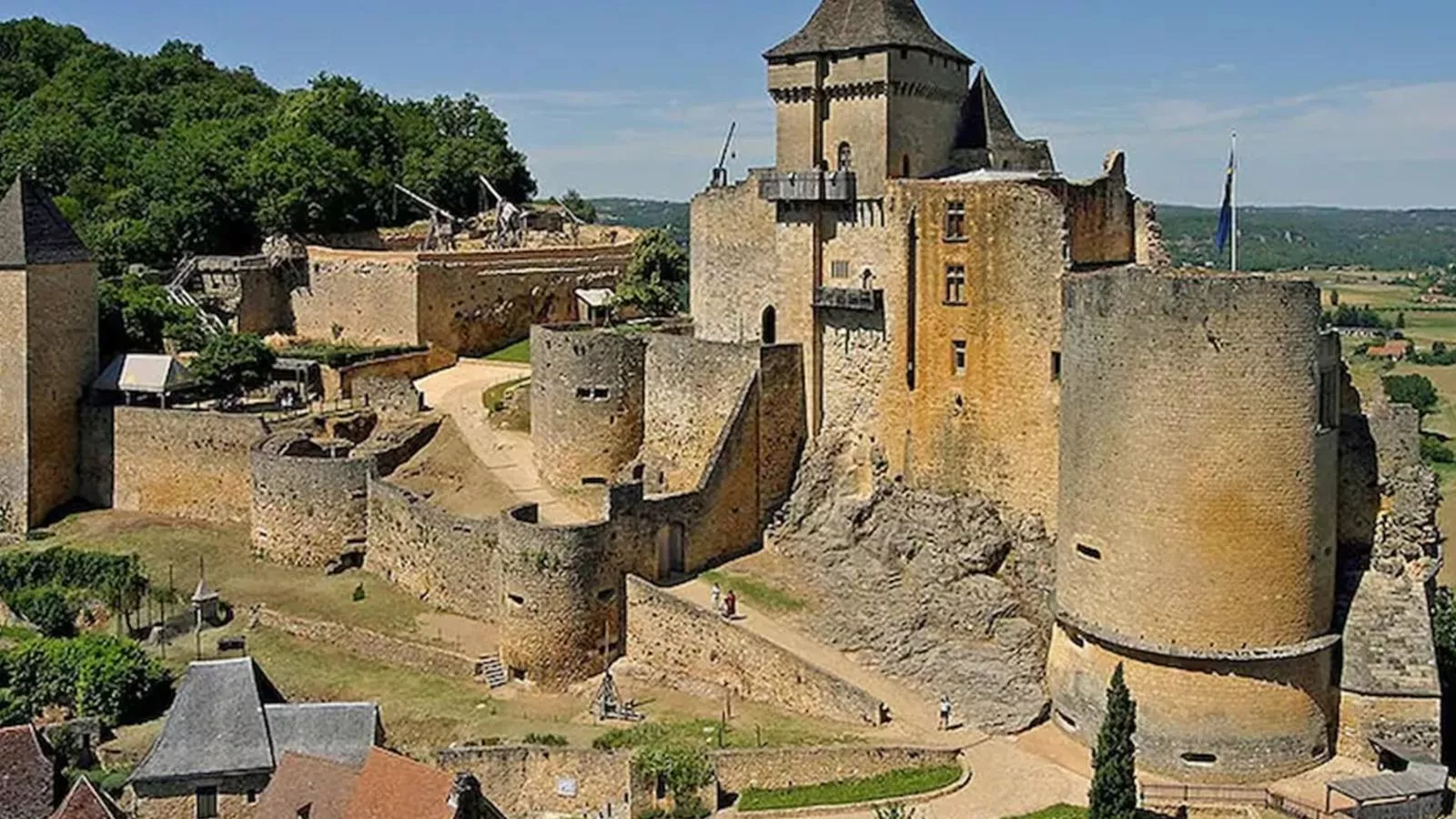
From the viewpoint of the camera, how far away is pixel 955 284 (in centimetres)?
3309

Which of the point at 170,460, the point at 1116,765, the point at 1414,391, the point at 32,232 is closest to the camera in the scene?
the point at 1116,765

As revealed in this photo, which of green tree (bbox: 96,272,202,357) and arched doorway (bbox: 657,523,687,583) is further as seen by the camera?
green tree (bbox: 96,272,202,357)

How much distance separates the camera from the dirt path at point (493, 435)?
123 feet

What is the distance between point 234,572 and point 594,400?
10155 mm

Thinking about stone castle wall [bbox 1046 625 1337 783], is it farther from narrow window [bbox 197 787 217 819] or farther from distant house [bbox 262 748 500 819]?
narrow window [bbox 197 787 217 819]

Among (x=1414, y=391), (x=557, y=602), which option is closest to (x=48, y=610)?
(x=557, y=602)

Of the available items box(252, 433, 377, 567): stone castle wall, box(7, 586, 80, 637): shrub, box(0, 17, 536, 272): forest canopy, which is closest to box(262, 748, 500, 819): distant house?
box(252, 433, 377, 567): stone castle wall

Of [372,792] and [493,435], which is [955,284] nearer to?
[493,435]

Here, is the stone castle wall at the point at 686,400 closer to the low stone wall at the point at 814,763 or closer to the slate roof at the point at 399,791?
the low stone wall at the point at 814,763

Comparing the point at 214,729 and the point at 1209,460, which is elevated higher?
the point at 1209,460

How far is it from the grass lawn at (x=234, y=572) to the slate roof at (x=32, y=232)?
7259 millimetres

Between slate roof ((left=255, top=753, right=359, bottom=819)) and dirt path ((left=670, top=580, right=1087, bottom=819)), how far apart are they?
8057 mm

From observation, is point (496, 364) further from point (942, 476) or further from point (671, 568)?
point (942, 476)

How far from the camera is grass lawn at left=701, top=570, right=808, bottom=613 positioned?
3328 cm
